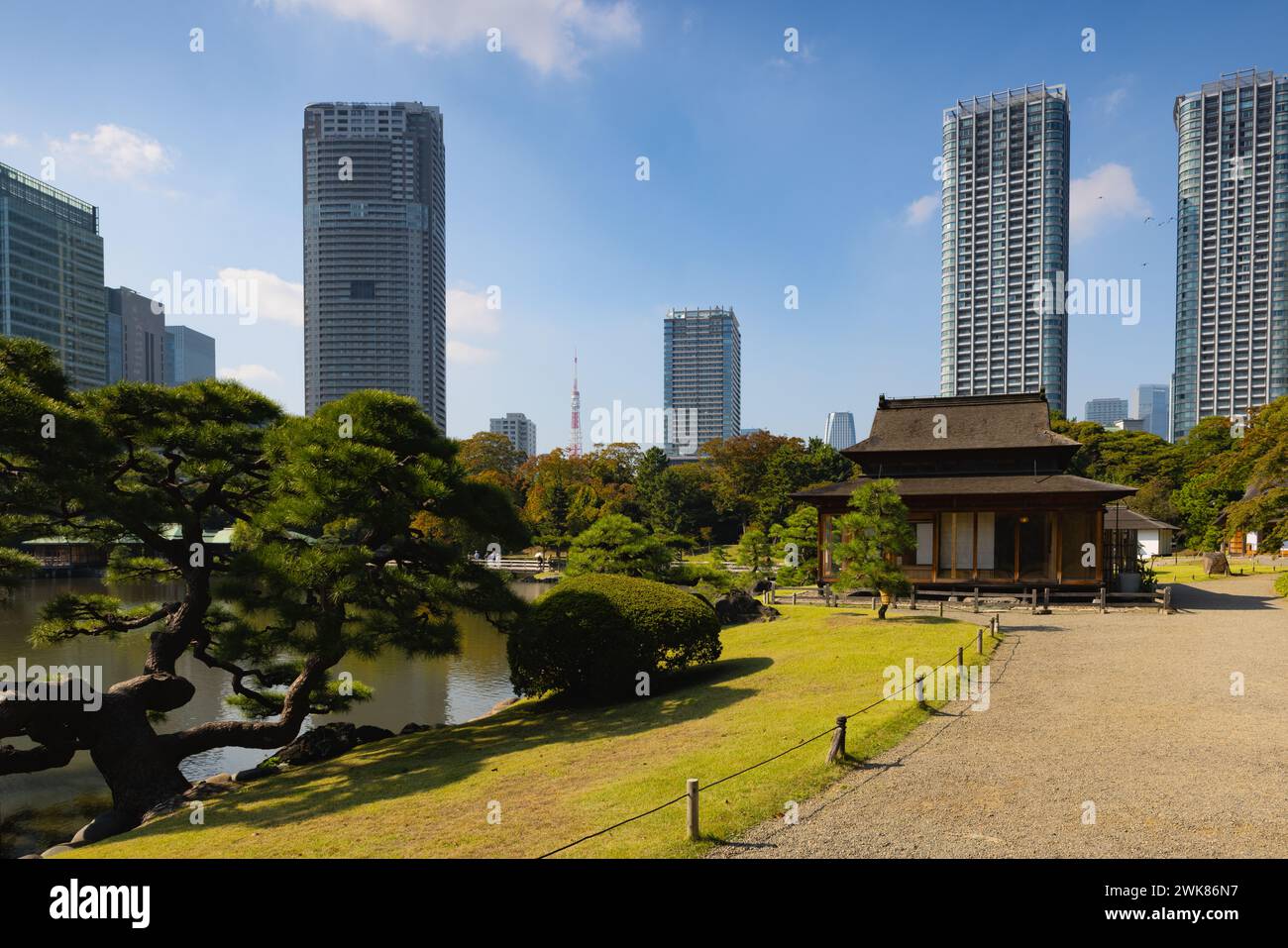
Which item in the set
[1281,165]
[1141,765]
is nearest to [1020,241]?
[1281,165]

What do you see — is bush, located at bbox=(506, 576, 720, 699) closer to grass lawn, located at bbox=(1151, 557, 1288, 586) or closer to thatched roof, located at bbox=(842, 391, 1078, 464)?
thatched roof, located at bbox=(842, 391, 1078, 464)

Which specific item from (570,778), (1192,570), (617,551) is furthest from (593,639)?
(1192,570)

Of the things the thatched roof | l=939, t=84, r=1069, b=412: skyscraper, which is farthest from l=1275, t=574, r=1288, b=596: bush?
l=939, t=84, r=1069, b=412: skyscraper

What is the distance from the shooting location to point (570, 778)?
1064 cm

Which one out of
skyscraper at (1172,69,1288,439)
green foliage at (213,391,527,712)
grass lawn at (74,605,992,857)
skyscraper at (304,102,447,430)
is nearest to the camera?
grass lawn at (74,605,992,857)

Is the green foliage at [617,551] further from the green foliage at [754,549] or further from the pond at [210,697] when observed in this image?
the green foliage at [754,549]

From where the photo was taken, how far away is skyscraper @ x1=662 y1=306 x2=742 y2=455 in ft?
639

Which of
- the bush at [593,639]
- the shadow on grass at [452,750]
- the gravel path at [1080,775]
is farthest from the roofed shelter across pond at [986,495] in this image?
the bush at [593,639]

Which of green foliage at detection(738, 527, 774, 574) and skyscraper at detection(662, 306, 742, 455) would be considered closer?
green foliage at detection(738, 527, 774, 574)

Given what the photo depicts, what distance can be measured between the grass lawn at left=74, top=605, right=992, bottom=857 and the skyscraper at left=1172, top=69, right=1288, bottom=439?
435ft

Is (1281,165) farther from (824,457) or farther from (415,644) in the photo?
(415,644)
